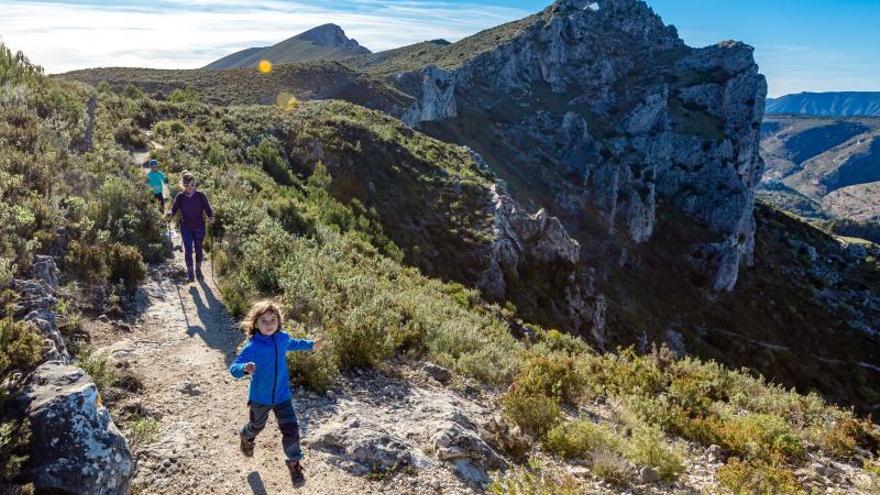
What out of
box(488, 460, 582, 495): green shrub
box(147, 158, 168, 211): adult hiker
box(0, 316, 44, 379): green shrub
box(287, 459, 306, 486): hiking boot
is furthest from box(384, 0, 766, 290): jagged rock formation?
box(0, 316, 44, 379): green shrub

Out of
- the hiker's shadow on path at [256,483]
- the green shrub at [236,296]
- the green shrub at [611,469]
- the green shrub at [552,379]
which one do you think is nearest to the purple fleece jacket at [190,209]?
the green shrub at [236,296]

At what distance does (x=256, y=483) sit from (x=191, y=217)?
7691 mm

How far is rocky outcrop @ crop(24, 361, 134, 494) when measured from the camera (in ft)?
15.4

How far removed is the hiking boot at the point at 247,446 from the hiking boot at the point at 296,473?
59 centimetres

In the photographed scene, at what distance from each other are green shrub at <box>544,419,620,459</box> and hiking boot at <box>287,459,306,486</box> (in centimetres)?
355

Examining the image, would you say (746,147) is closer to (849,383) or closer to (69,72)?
(849,383)

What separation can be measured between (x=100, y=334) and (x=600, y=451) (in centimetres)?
801

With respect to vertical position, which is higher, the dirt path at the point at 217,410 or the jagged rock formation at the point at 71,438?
the jagged rock formation at the point at 71,438

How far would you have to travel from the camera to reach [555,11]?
132 meters

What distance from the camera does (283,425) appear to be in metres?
6.17

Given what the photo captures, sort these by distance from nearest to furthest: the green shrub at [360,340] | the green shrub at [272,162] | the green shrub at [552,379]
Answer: the green shrub at [360,340], the green shrub at [552,379], the green shrub at [272,162]

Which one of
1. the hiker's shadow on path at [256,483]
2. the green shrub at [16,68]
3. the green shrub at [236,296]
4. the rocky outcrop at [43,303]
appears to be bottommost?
the hiker's shadow on path at [256,483]

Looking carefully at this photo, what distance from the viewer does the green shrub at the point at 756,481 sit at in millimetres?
6641

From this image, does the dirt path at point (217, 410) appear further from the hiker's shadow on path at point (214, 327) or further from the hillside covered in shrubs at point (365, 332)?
the hillside covered in shrubs at point (365, 332)
